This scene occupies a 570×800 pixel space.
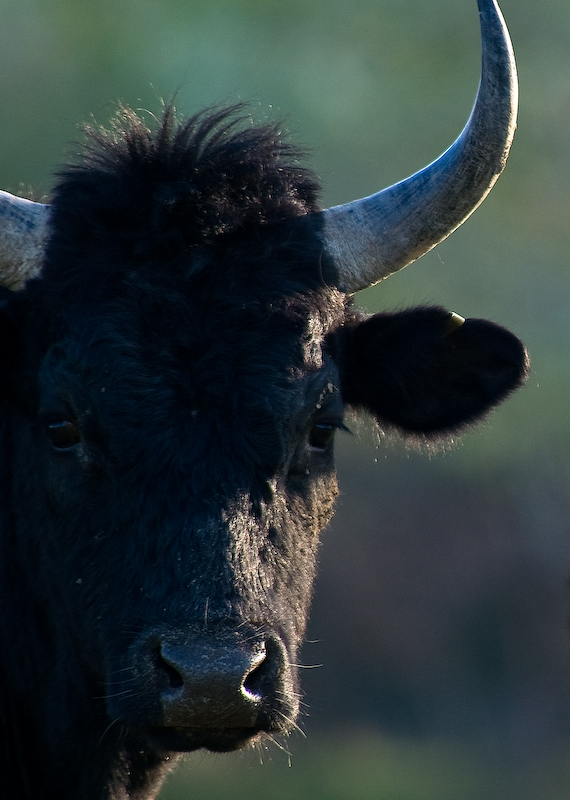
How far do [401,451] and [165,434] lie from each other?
24.9 feet

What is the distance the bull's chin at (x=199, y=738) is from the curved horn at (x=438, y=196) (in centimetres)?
180

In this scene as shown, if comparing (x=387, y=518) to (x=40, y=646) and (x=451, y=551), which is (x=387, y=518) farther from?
(x=40, y=646)

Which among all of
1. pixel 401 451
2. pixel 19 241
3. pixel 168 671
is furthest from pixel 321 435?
pixel 401 451

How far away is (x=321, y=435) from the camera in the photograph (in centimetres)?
390

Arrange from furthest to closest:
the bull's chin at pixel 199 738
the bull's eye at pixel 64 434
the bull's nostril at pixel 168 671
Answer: the bull's eye at pixel 64 434 → the bull's chin at pixel 199 738 → the bull's nostril at pixel 168 671

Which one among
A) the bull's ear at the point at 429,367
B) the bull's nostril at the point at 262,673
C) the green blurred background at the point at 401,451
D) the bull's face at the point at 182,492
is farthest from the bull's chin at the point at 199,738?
the green blurred background at the point at 401,451

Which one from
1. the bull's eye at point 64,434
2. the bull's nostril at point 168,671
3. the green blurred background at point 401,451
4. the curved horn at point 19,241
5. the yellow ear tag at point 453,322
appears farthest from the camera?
the green blurred background at point 401,451

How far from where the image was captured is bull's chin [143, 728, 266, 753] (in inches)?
123

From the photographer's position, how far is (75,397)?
3.56 metres

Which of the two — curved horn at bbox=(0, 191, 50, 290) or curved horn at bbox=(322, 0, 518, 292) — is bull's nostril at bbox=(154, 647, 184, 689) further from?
curved horn at bbox=(322, 0, 518, 292)

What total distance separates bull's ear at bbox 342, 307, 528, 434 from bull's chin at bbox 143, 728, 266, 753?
1.64 m

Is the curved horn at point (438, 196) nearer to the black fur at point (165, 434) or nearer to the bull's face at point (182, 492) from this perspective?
the black fur at point (165, 434)

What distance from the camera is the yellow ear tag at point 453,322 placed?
4.29 m

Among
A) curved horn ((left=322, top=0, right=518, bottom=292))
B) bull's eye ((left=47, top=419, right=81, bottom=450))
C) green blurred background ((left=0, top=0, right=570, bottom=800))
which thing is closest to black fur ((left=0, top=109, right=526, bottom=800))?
bull's eye ((left=47, top=419, right=81, bottom=450))
